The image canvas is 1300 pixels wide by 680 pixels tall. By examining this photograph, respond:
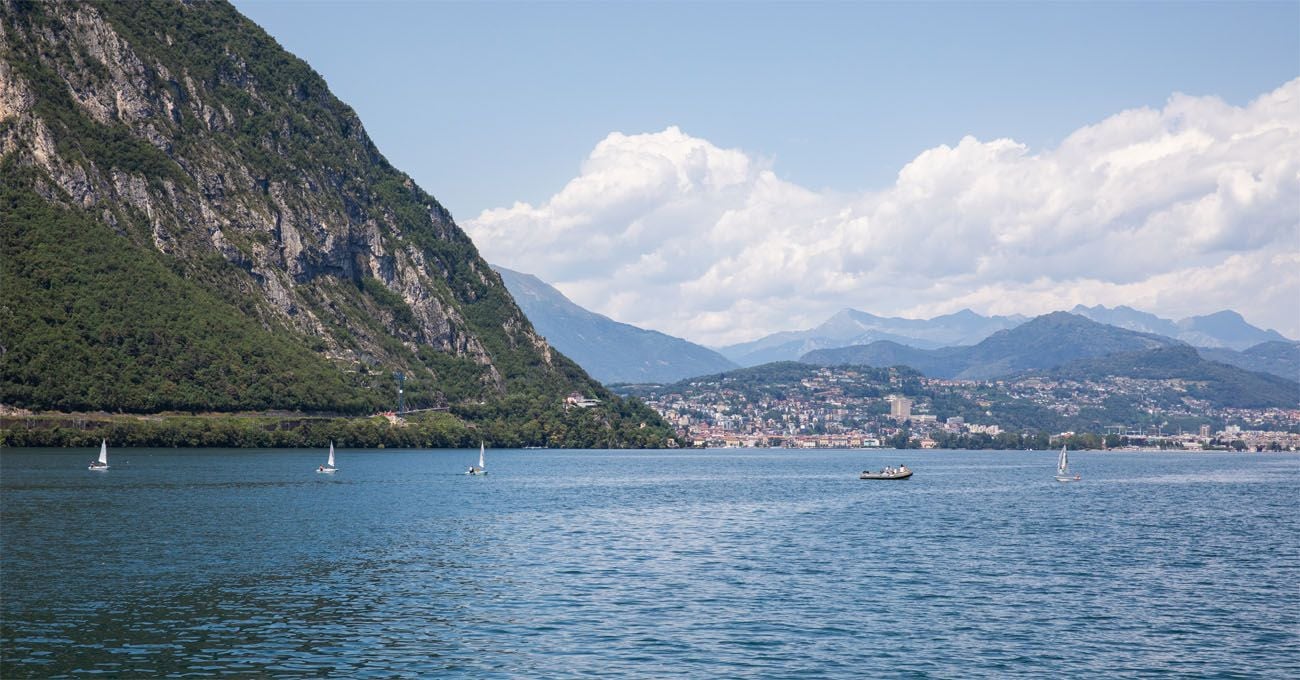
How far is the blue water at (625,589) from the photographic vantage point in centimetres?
5216

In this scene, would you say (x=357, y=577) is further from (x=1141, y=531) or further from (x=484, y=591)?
(x=1141, y=531)

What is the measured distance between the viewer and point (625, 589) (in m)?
70.2

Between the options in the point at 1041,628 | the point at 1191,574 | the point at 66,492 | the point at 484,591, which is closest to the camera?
the point at 1041,628

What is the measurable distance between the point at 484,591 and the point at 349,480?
107874 millimetres

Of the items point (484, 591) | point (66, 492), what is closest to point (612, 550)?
point (484, 591)

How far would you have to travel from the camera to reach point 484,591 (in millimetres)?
69688

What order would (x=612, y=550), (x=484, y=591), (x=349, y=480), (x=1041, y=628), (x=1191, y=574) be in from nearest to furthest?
(x=1041, y=628), (x=484, y=591), (x=1191, y=574), (x=612, y=550), (x=349, y=480)

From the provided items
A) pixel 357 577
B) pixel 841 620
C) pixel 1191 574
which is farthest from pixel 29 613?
pixel 1191 574

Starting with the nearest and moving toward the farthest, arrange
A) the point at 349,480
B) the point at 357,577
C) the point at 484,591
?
the point at 484,591
the point at 357,577
the point at 349,480

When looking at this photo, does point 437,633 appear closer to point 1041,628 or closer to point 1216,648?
point 1041,628

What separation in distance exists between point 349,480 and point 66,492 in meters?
48.0

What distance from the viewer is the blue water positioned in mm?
52156

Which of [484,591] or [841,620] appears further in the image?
[484,591]

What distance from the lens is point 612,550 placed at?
89938 millimetres
